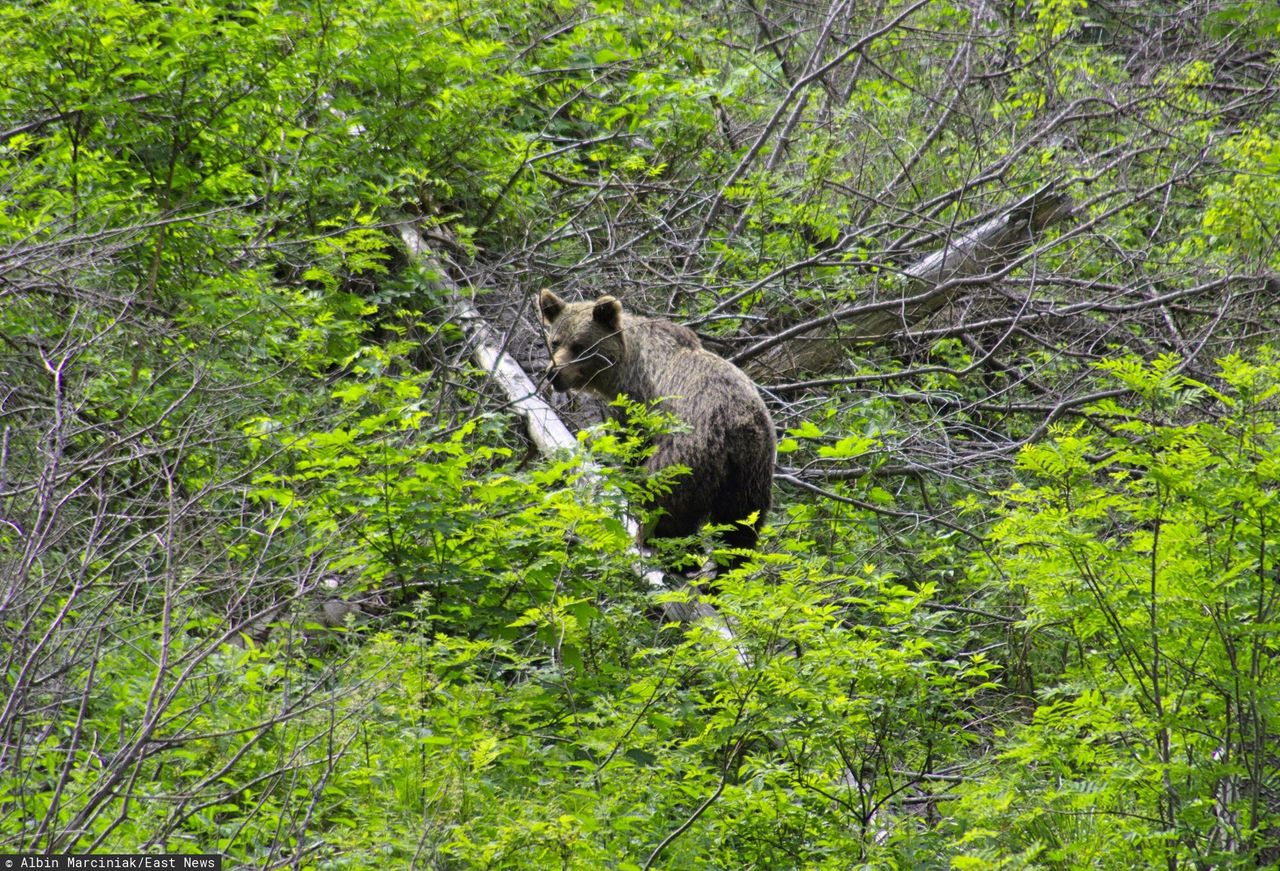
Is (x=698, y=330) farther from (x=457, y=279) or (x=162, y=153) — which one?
(x=162, y=153)

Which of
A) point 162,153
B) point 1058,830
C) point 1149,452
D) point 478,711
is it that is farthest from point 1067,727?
point 162,153

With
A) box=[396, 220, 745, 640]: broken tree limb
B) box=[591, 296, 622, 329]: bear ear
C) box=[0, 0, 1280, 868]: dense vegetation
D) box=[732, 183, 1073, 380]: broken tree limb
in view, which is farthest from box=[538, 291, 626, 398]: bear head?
box=[732, 183, 1073, 380]: broken tree limb

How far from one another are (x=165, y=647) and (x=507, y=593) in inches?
100.0

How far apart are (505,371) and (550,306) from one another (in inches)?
27.1

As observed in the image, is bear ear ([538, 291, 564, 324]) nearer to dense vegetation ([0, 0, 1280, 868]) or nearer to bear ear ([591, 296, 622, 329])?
bear ear ([591, 296, 622, 329])

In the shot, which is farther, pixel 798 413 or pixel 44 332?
pixel 798 413

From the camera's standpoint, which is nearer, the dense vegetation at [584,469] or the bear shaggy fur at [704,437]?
the dense vegetation at [584,469]

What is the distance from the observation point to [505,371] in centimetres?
863

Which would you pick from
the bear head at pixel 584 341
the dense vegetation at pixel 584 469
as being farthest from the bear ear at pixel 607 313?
the dense vegetation at pixel 584 469

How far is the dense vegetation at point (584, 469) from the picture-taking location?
425 cm

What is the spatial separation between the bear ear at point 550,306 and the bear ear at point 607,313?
43cm

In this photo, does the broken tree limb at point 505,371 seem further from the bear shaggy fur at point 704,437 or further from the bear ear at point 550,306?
the bear ear at point 550,306

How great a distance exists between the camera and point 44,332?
6.18 m

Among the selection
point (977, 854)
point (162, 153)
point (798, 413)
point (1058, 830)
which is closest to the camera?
point (977, 854)
